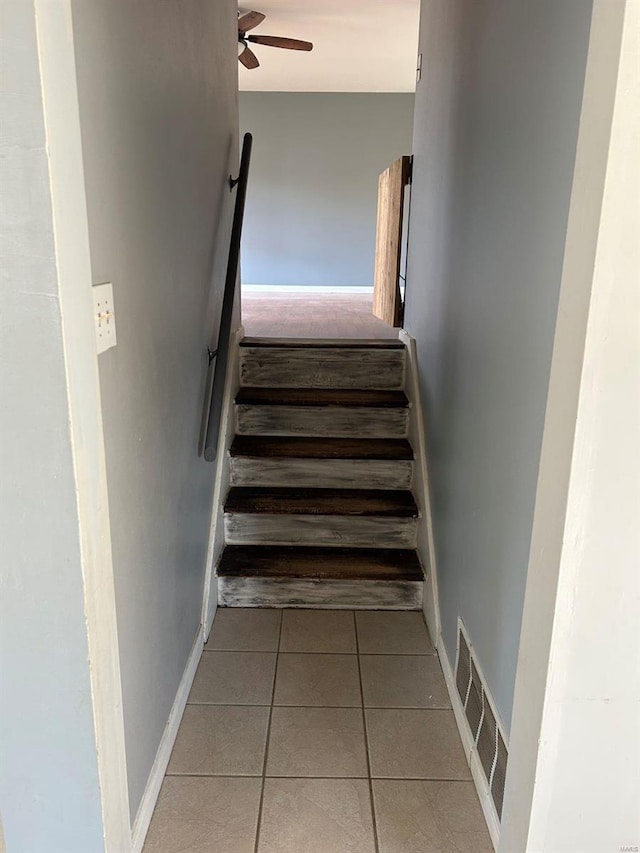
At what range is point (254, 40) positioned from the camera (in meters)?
4.48

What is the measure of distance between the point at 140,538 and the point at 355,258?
601cm

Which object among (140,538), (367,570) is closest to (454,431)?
(367,570)

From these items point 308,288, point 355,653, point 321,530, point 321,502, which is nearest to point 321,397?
point 321,502

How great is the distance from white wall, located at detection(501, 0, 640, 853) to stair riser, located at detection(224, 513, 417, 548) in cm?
139

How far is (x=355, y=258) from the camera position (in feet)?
22.7

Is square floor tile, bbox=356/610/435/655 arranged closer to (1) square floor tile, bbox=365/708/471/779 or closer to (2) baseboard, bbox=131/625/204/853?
(1) square floor tile, bbox=365/708/471/779

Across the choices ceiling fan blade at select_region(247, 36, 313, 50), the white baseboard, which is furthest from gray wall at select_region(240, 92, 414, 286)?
ceiling fan blade at select_region(247, 36, 313, 50)

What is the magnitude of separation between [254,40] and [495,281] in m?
3.98

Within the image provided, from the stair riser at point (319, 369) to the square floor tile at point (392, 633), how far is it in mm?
1088

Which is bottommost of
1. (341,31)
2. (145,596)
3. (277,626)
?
(277,626)

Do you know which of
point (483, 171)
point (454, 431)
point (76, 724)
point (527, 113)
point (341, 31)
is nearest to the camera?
point (76, 724)

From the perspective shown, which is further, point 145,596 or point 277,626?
point 277,626

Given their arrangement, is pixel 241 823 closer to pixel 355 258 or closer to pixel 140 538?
pixel 140 538

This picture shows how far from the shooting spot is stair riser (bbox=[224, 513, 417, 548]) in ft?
8.20
